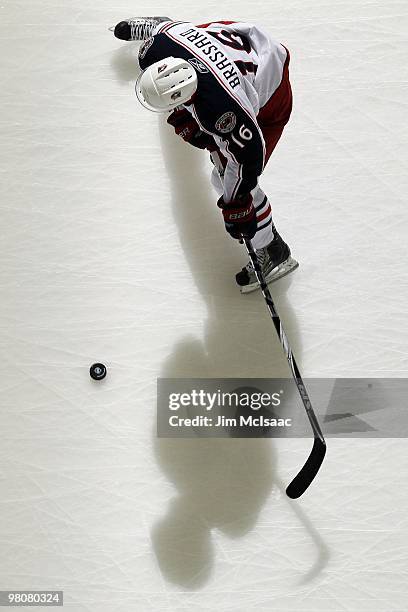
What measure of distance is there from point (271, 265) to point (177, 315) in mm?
336

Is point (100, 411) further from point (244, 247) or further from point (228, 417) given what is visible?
point (244, 247)

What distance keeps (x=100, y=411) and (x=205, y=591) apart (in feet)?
2.02

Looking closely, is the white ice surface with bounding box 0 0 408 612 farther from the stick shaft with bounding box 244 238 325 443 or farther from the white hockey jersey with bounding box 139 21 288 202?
the white hockey jersey with bounding box 139 21 288 202

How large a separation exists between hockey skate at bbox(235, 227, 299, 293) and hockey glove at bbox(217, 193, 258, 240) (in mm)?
181

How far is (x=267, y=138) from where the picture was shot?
2426 millimetres

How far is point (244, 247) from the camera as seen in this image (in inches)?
105

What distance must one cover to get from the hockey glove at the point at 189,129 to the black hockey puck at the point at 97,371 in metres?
0.74

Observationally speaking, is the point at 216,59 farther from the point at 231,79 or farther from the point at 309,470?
the point at 309,470

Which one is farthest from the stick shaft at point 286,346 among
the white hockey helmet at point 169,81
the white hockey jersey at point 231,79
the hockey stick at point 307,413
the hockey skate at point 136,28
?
the hockey skate at point 136,28

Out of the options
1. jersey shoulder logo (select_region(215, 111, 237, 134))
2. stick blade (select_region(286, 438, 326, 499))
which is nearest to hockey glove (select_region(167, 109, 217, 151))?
jersey shoulder logo (select_region(215, 111, 237, 134))

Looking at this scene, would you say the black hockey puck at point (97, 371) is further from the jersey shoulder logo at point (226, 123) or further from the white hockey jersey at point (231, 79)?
the jersey shoulder logo at point (226, 123)

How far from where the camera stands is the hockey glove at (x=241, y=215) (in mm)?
2326

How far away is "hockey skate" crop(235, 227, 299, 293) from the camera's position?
257 centimetres

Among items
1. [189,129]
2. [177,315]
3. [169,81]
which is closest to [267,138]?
[189,129]
